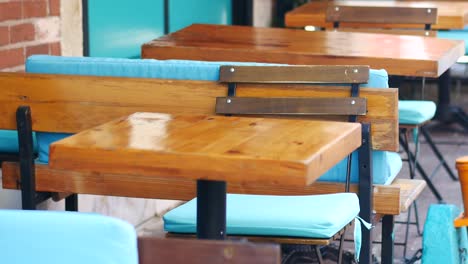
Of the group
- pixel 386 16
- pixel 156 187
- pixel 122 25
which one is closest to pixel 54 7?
pixel 122 25

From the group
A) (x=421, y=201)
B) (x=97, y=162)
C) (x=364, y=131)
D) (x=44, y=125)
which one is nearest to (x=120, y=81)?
(x=44, y=125)

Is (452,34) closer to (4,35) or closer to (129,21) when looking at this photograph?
(129,21)

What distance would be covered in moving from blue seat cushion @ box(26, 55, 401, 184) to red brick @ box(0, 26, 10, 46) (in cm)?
55

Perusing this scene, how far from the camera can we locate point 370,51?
5.13 m

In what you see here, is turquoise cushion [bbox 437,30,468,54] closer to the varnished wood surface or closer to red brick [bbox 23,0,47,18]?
red brick [bbox 23,0,47,18]

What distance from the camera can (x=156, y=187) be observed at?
12.5 feet

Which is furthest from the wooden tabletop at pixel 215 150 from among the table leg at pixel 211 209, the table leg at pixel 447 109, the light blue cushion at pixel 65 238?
the table leg at pixel 447 109

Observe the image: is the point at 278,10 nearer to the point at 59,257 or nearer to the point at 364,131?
the point at 364,131

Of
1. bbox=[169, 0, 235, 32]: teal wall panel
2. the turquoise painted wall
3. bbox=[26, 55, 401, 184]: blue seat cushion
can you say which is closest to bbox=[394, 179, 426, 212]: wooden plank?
bbox=[26, 55, 401, 184]: blue seat cushion

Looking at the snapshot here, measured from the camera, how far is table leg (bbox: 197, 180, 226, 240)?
2.91 metres

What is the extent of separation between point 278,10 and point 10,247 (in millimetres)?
6781

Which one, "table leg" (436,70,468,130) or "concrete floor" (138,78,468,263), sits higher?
"table leg" (436,70,468,130)

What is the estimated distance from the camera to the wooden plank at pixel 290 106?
3643mm

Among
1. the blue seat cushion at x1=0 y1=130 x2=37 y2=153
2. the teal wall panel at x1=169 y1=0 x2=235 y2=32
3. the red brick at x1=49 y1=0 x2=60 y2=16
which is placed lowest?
the blue seat cushion at x1=0 y1=130 x2=37 y2=153
